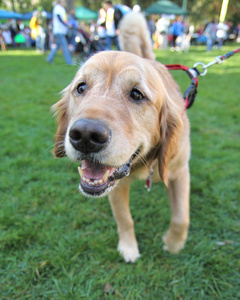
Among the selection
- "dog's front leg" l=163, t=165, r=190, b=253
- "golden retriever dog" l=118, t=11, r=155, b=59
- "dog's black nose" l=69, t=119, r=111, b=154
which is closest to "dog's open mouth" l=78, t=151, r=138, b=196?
"dog's black nose" l=69, t=119, r=111, b=154

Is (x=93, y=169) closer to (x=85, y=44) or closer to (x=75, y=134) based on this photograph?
(x=75, y=134)

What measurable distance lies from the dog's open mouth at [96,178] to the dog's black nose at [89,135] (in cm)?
21

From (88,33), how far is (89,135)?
1511cm

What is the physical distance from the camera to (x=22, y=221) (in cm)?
266

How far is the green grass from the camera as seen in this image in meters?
2.04

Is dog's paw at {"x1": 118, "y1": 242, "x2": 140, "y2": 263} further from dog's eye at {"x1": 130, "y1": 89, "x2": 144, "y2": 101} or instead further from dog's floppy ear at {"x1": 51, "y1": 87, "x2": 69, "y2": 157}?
dog's eye at {"x1": 130, "y1": 89, "x2": 144, "y2": 101}

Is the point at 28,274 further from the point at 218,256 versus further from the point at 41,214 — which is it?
the point at 218,256

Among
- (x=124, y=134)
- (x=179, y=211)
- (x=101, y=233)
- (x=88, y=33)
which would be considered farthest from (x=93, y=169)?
(x=88, y=33)

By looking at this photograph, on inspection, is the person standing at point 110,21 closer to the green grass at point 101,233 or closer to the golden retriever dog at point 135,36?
the golden retriever dog at point 135,36

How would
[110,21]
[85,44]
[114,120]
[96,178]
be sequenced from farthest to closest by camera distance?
[85,44] → [110,21] → [96,178] → [114,120]

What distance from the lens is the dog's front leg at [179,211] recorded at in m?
2.24

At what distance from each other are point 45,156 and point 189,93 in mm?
2550

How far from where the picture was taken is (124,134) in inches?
61.8

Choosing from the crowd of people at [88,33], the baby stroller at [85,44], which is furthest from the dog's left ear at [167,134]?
the baby stroller at [85,44]
